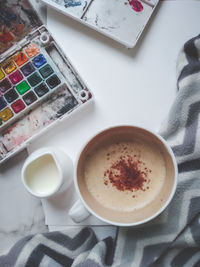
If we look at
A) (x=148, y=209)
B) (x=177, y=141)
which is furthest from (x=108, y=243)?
(x=177, y=141)

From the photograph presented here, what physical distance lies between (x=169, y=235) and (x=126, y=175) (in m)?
0.17

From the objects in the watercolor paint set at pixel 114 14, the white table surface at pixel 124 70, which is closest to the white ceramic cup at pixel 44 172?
the white table surface at pixel 124 70

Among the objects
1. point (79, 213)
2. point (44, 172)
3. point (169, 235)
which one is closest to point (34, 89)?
point (44, 172)

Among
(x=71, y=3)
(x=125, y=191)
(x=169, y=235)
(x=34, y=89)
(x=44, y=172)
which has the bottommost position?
(x=169, y=235)

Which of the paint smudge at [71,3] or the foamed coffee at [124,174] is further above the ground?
the paint smudge at [71,3]

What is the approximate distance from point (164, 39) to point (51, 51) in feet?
0.85

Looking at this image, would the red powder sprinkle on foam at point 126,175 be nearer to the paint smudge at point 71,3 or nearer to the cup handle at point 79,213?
the cup handle at point 79,213

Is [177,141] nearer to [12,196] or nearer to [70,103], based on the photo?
[70,103]

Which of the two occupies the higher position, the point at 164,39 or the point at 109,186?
the point at 164,39

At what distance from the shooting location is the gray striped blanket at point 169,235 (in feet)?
2.38

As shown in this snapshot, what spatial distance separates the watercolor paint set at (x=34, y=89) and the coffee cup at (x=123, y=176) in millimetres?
130

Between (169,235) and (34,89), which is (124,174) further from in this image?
(34,89)

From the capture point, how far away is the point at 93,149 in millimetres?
680

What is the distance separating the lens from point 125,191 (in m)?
0.68
